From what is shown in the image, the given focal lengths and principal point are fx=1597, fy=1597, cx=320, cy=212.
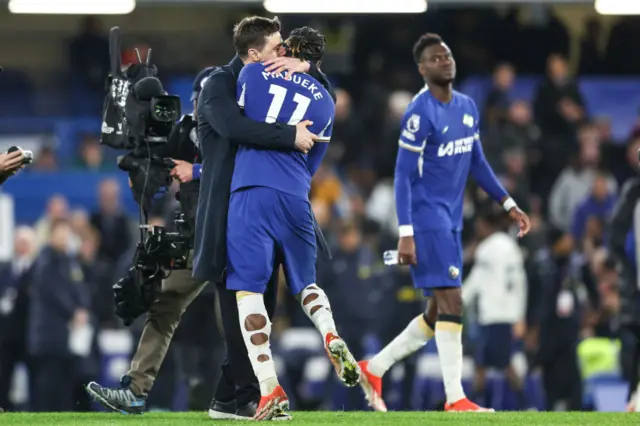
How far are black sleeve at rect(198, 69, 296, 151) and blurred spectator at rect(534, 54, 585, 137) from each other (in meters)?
11.9

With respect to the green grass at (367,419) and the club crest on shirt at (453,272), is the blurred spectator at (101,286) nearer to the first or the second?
the green grass at (367,419)

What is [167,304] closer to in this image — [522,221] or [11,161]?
[11,161]

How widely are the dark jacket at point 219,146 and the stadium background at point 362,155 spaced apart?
5.52 metres

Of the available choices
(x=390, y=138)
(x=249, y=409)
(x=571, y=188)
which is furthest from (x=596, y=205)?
(x=249, y=409)

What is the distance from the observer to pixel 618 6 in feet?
64.5

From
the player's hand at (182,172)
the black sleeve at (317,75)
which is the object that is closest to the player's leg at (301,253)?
the black sleeve at (317,75)

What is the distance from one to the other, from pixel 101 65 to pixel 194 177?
1172 cm

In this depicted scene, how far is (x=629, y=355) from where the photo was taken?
56.9ft

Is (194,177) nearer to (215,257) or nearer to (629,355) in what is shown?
(215,257)

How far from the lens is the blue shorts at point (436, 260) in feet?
33.8

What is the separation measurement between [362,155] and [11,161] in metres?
10.9

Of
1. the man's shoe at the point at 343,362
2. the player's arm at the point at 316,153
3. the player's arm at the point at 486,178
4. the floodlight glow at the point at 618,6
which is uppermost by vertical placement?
the floodlight glow at the point at 618,6

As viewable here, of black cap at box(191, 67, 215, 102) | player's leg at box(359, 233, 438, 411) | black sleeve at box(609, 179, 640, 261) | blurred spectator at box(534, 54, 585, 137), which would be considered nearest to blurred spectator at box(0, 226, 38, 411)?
player's leg at box(359, 233, 438, 411)

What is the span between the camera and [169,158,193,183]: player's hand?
932cm
